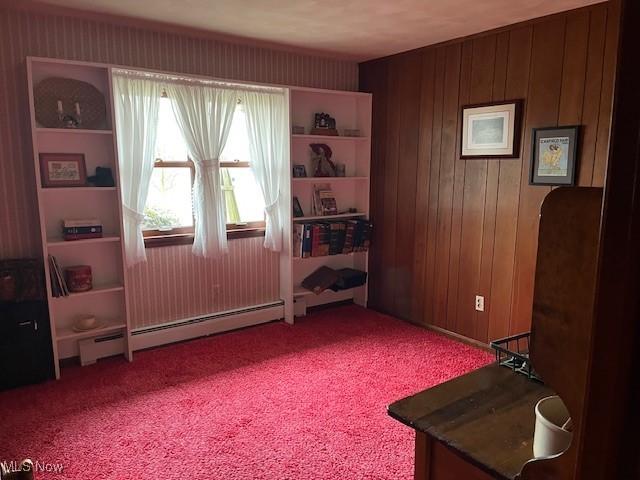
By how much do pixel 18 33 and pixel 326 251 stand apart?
2726mm

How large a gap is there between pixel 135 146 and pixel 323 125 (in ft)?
5.47

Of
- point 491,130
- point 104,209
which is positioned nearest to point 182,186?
point 104,209

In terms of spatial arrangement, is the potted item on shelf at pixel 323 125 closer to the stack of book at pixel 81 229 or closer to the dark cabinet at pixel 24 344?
the stack of book at pixel 81 229

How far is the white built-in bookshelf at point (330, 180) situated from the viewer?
409 cm

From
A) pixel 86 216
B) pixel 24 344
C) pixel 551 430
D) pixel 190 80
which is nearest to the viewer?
pixel 551 430

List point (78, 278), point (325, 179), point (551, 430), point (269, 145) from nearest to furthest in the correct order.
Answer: point (551, 430), point (78, 278), point (269, 145), point (325, 179)

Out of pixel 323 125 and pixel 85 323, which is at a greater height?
pixel 323 125

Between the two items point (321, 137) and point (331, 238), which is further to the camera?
point (331, 238)

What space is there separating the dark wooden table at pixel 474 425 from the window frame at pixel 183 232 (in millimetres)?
2800

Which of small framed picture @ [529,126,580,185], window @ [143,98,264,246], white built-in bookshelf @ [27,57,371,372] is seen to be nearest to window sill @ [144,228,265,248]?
window @ [143,98,264,246]

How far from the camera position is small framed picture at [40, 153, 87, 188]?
2951 mm

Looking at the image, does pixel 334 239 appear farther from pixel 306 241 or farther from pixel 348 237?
pixel 306 241

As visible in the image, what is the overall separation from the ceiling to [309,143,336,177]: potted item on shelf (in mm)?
955

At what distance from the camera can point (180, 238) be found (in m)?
3.65
